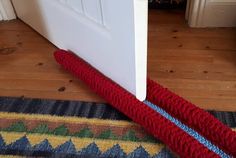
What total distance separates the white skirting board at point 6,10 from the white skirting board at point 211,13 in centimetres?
90

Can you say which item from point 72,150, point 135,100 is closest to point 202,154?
point 135,100

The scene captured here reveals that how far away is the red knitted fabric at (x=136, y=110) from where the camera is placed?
667 millimetres

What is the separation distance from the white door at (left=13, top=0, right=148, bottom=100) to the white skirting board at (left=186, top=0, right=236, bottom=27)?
0.57 m

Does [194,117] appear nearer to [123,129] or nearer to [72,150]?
[123,129]

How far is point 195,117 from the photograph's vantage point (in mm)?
742

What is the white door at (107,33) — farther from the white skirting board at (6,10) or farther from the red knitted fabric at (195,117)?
the white skirting board at (6,10)

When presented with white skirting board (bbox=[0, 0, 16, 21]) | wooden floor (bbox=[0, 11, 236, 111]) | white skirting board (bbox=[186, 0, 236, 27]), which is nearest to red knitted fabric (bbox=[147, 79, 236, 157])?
wooden floor (bbox=[0, 11, 236, 111])

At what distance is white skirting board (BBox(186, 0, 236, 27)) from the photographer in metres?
1.18

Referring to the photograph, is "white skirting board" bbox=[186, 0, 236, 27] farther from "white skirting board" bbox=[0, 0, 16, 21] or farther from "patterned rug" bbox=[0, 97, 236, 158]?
"white skirting board" bbox=[0, 0, 16, 21]

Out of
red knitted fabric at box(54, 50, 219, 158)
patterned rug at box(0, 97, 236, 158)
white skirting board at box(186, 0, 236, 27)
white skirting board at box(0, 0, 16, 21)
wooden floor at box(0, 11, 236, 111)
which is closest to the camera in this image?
red knitted fabric at box(54, 50, 219, 158)

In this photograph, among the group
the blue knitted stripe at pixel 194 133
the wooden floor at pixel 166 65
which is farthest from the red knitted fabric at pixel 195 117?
the wooden floor at pixel 166 65

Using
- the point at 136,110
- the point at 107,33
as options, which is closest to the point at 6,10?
the point at 107,33

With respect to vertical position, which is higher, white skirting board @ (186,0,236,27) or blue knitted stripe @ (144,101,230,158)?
white skirting board @ (186,0,236,27)

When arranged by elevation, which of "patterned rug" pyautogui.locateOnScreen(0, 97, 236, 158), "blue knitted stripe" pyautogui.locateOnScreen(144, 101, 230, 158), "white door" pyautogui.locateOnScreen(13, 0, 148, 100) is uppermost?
"white door" pyautogui.locateOnScreen(13, 0, 148, 100)
